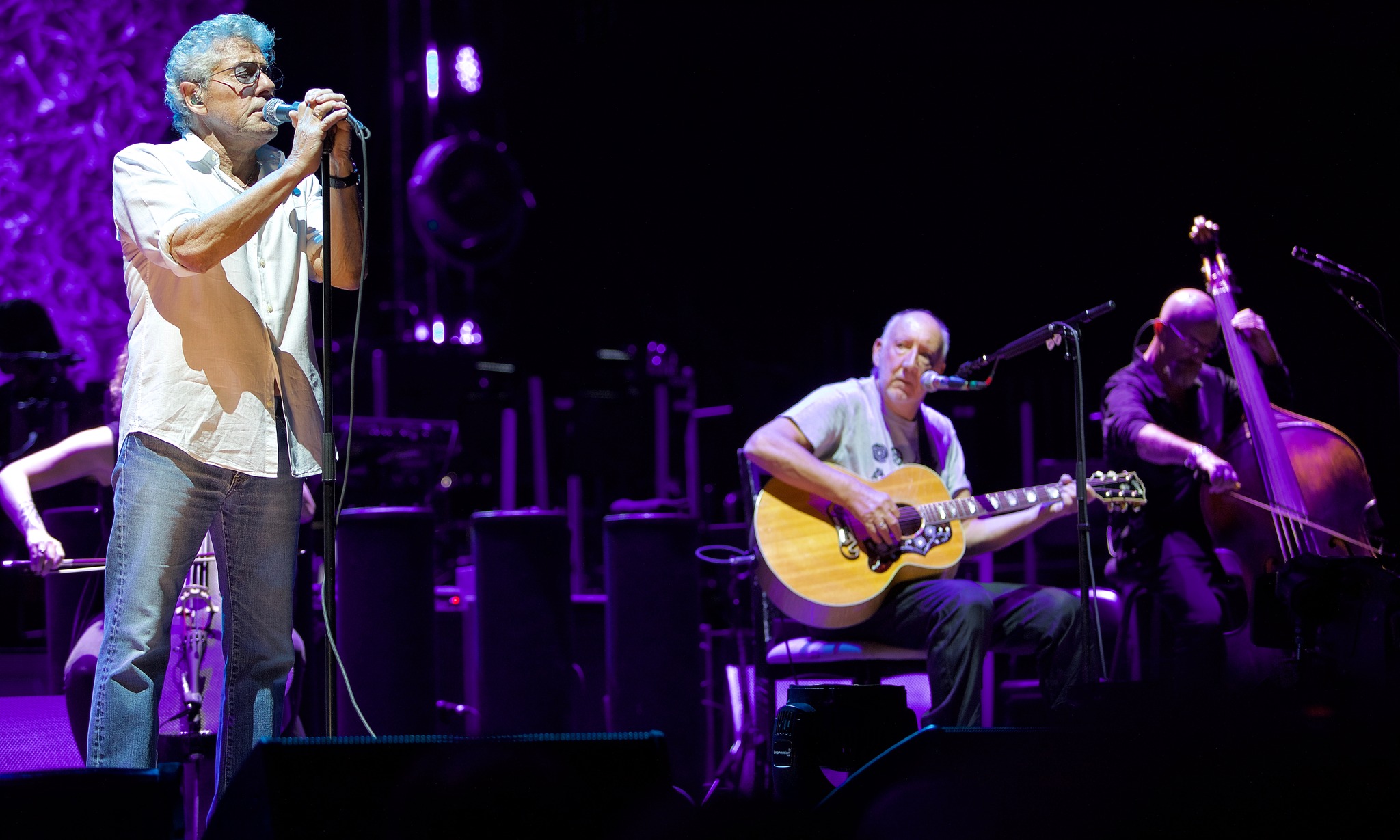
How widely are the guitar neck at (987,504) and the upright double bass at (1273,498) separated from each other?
0.55 metres

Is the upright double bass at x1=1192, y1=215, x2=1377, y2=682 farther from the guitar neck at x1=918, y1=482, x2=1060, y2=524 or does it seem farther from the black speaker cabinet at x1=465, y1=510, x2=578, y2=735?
the black speaker cabinet at x1=465, y1=510, x2=578, y2=735

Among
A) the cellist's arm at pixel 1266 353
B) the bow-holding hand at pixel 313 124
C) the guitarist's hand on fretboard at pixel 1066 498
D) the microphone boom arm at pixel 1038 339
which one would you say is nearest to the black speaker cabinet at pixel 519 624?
the microphone boom arm at pixel 1038 339

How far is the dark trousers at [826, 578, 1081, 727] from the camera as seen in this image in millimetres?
3473

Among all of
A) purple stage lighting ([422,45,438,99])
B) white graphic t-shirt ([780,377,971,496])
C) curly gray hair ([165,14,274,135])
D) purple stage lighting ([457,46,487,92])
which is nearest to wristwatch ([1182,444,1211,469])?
white graphic t-shirt ([780,377,971,496])

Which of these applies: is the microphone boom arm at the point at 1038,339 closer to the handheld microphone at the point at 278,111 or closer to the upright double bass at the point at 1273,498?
the upright double bass at the point at 1273,498

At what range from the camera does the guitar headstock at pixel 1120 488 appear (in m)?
3.77

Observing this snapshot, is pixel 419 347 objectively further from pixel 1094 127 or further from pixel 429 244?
pixel 1094 127

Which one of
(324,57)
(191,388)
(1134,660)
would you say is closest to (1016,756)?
(191,388)

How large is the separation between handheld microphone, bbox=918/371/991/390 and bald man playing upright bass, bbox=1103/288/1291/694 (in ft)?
2.77

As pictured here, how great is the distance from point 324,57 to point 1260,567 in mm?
5852

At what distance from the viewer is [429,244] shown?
6668mm

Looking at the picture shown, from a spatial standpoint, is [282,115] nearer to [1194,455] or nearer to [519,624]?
[519,624]

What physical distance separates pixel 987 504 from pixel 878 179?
3.86 metres

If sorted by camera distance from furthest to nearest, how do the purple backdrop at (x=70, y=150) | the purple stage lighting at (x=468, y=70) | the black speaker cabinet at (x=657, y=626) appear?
1. the purple stage lighting at (x=468, y=70)
2. the purple backdrop at (x=70, y=150)
3. the black speaker cabinet at (x=657, y=626)
